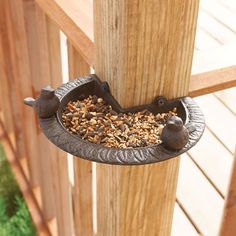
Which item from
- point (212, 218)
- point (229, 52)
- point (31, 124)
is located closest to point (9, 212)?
point (31, 124)

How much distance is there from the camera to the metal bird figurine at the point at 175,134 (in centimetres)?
67

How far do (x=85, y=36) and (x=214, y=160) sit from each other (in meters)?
0.89

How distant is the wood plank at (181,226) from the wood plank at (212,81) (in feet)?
2.28

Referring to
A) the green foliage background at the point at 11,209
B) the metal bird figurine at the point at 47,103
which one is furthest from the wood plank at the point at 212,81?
the green foliage background at the point at 11,209

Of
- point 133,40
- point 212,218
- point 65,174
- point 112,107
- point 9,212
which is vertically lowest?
point 9,212

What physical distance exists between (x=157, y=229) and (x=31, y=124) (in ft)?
2.90

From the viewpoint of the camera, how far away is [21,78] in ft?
5.40

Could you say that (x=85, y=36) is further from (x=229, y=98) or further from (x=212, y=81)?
(x=229, y=98)

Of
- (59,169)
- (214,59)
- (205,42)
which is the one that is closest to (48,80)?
(59,169)

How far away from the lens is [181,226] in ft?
4.98

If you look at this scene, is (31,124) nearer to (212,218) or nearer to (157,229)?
(212,218)

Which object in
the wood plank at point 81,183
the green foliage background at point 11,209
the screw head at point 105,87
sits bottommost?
the green foliage background at point 11,209

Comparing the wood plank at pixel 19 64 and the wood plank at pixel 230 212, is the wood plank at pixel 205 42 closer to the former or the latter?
the wood plank at pixel 19 64

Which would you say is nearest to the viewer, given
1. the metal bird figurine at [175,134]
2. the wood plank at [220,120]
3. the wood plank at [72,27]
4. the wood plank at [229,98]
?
the metal bird figurine at [175,134]
